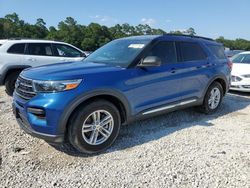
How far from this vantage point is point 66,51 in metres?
8.69

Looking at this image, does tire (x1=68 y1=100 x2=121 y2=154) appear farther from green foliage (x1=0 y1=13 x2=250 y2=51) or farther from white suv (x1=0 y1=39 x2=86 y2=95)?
green foliage (x1=0 y1=13 x2=250 y2=51)

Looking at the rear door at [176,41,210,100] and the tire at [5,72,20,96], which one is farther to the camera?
the tire at [5,72,20,96]

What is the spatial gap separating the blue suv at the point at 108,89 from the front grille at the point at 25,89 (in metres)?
0.01

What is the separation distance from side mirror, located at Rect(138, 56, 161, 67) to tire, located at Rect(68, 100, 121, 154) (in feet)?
2.87

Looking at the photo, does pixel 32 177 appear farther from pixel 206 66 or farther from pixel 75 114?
pixel 206 66

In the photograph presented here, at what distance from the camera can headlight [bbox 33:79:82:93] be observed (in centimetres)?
371

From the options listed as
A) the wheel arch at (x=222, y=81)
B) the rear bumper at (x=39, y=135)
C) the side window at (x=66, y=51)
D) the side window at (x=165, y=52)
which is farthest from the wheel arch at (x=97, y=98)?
the side window at (x=66, y=51)

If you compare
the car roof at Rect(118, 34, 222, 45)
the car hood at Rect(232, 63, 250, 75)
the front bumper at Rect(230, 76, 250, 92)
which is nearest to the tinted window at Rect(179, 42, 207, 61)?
the car roof at Rect(118, 34, 222, 45)

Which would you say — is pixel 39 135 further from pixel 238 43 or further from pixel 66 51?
pixel 238 43

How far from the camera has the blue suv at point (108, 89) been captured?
147 inches

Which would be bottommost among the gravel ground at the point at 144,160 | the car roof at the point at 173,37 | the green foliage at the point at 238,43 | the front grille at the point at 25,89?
the gravel ground at the point at 144,160

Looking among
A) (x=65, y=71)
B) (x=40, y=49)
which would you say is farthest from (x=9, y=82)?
(x=65, y=71)

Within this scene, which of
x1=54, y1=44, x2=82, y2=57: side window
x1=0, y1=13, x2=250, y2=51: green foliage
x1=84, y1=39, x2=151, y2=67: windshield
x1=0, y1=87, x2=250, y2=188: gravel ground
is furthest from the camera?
x1=0, y1=13, x2=250, y2=51: green foliage

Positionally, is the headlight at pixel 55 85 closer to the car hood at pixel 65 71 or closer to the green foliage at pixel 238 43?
the car hood at pixel 65 71
